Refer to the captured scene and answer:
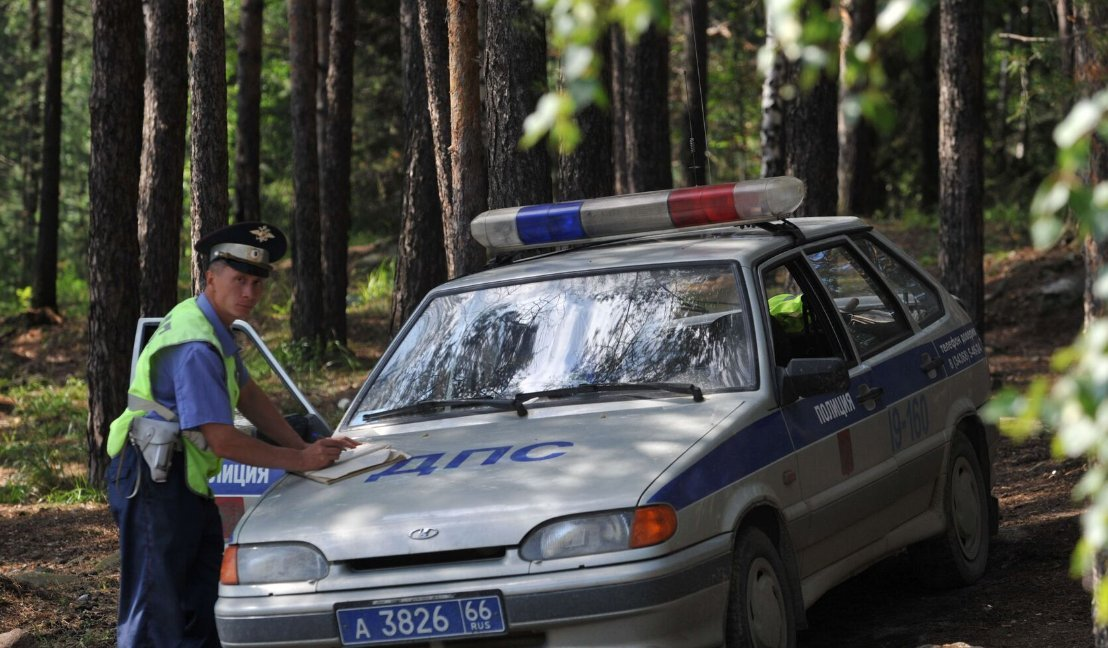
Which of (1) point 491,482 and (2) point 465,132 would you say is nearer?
(1) point 491,482

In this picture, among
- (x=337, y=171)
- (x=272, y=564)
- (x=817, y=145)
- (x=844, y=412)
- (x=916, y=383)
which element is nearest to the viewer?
(x=272, y=564)

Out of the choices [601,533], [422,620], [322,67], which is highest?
[322,67]

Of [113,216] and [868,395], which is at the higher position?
[113,216]

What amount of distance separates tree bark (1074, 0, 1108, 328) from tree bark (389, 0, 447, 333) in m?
8.37

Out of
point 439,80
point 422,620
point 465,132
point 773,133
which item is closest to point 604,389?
point 422,620

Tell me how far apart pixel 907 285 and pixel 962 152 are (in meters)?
7.58

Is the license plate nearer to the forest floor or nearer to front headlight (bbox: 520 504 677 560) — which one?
front headlight (bbox: 520 504 677 560)

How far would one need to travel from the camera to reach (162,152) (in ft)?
38.4

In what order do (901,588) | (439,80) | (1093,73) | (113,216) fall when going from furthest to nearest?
(439,80) < (113,216) < (901,588) < (1093,73)

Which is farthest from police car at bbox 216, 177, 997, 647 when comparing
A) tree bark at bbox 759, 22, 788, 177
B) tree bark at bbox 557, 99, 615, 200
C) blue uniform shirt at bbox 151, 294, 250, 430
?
tree bark at bbox 759, 22, 788, 177

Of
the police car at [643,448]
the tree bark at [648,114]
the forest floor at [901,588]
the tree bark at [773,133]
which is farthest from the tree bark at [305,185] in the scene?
the police car at [643,448]

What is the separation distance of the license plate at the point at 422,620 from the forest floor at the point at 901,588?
214cm

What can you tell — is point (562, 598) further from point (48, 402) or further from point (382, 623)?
point (48, 402)

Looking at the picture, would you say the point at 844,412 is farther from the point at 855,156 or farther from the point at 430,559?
the point at 855,156
